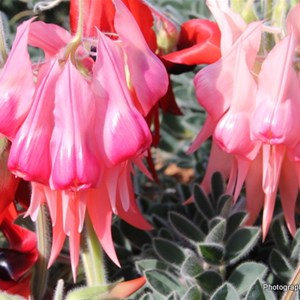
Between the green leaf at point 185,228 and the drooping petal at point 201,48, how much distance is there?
1.05 ft

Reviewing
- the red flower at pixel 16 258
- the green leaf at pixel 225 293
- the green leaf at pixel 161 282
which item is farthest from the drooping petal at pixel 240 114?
the red flower at pixel 16 258

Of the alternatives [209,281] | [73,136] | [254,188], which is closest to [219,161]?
[254,188]

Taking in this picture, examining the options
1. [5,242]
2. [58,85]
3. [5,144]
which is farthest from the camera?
[5,242]

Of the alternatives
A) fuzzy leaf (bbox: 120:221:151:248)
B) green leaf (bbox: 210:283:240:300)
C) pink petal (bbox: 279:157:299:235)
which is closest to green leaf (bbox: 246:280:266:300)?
green leaf (bbox: 210:283:240:300)

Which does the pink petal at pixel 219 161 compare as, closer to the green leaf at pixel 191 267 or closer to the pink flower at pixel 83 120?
Answer: the green leaf at pixel 191 267

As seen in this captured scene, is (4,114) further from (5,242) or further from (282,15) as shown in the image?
(5,242)

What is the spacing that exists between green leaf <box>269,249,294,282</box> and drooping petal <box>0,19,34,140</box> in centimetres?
64

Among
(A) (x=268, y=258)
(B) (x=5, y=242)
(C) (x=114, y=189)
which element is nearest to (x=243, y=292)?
(A) (x=268, y=258)

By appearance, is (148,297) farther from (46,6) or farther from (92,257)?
(46,6)

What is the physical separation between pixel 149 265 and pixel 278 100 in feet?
1.63

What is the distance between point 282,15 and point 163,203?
69 centimetres

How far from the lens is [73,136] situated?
106 cm

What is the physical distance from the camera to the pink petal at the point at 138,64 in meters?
1.15

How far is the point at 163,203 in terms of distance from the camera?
6.19 ft
